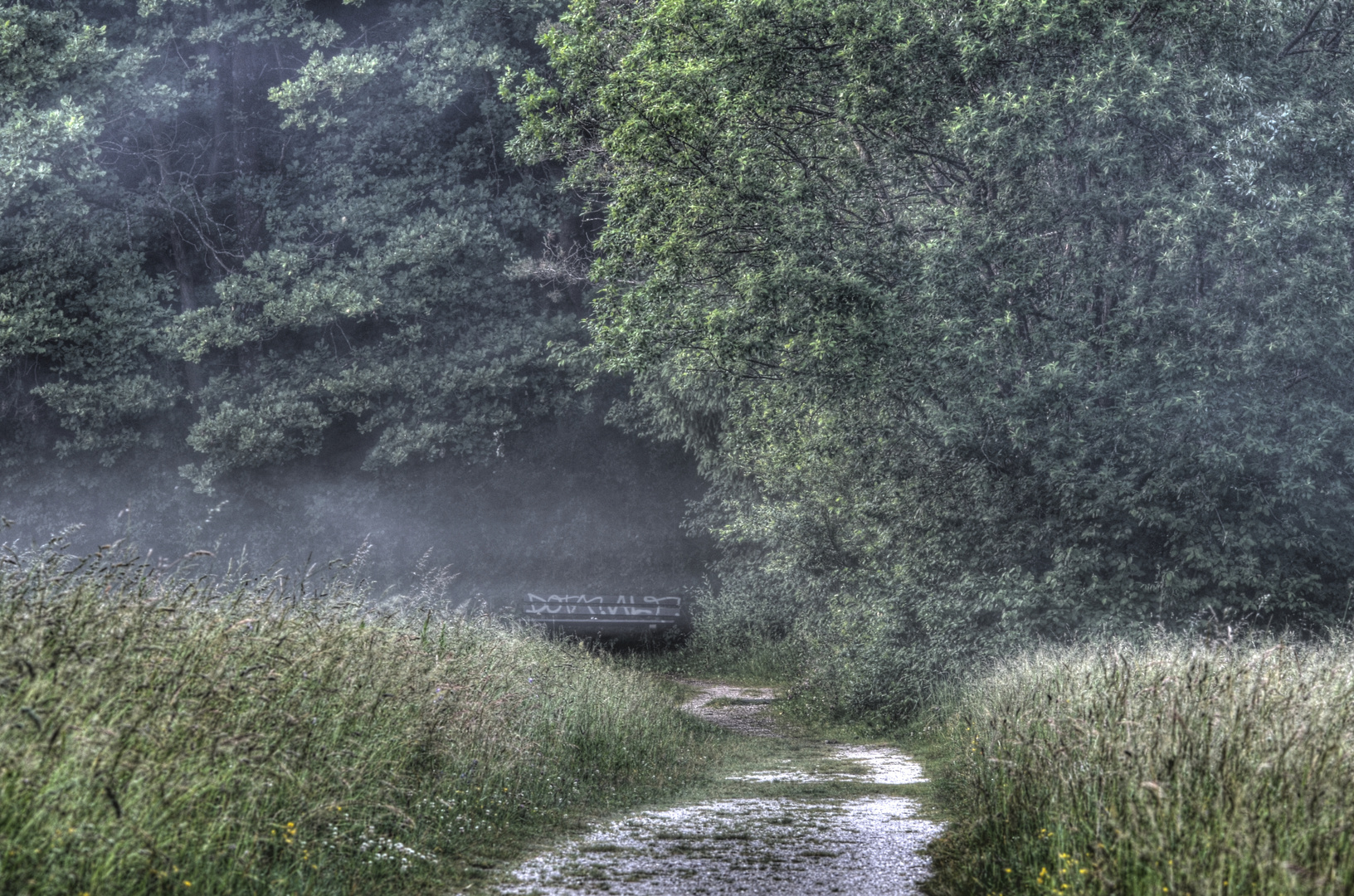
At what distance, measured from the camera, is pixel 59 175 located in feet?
84.3

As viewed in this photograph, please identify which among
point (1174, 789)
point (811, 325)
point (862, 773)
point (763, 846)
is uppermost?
point (811, 325)

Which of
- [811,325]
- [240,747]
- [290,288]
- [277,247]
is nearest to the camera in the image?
[240,747]

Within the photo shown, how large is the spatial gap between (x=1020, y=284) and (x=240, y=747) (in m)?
11.5

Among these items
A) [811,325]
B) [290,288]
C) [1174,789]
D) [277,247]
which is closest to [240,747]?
[1174,789]

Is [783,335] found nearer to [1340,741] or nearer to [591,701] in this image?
[591,701]

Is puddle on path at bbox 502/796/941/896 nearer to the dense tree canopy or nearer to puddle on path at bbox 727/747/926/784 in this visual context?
puddle on path at bbox 727/747/926/784

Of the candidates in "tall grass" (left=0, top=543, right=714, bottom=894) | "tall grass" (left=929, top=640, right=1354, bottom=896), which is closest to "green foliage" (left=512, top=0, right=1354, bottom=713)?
"tall grass" (left=929, top=640, right=1354, bottom=896)

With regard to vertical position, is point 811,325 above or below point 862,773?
above

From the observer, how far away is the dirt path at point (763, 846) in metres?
6.44

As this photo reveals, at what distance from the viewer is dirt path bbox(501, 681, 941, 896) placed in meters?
6.44

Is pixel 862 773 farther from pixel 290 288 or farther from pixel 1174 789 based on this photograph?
pixel 290 288

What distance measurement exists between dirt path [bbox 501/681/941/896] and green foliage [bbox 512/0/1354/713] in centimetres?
481

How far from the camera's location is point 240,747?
5191mm

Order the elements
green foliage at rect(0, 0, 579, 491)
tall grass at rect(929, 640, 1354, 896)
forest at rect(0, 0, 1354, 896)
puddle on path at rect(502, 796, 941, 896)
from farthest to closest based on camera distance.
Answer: green foliage at rect(0, 0, 579, 491)
forest at rect(0, 0, 1354, 896)
puddle on path at rect(502, 796, 941, 896)
tall grass at rect(929, 640, 1354, 896)
